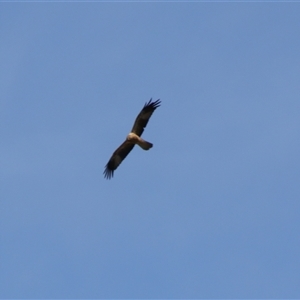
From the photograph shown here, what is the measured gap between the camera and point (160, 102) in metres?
40.6

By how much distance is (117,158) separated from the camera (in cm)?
4169

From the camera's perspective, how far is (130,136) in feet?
132

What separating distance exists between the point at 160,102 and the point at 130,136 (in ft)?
5.40

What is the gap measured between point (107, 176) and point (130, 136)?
2.46m

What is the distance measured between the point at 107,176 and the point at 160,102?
352 centimetres

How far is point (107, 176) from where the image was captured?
42000 mm

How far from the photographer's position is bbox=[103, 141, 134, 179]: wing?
1613 inches

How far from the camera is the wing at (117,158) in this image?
40969 millimetres
